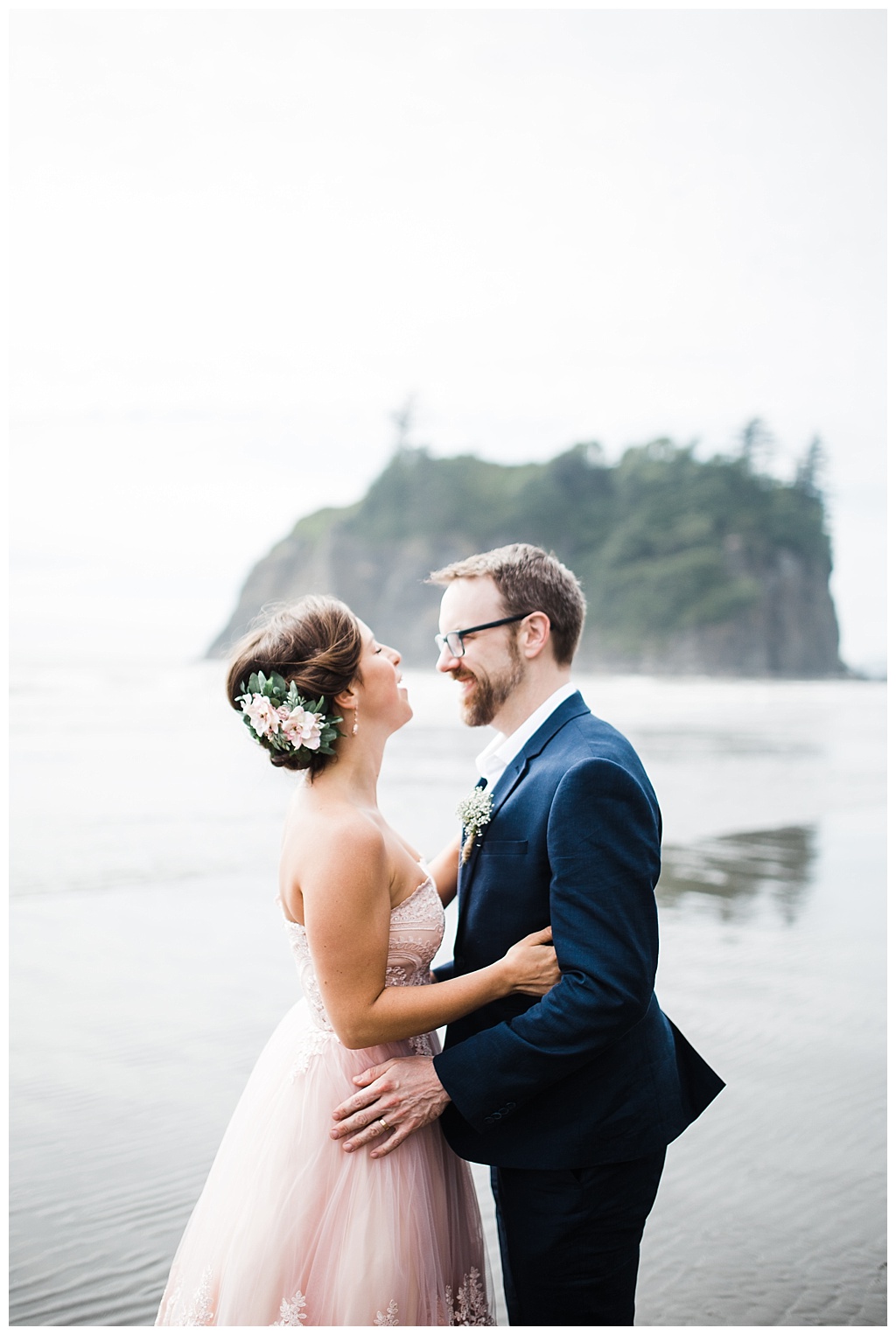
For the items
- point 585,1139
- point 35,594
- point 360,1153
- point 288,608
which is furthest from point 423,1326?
point 35,594

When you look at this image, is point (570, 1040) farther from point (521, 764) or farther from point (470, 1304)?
point (470, 1304)

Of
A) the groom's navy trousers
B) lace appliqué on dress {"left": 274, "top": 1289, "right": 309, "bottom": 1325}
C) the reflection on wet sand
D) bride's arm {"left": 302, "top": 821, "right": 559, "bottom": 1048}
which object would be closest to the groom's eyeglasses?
the groom's navy trousers

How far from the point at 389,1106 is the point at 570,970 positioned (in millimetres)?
529

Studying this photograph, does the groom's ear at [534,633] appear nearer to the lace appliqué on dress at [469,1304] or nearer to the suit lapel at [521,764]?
the suit lapel at [521,764]

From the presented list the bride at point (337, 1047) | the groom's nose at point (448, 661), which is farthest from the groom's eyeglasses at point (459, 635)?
the bride at point (337, 1047)

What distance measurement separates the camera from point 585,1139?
2227 mm

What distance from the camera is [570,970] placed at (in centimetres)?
213

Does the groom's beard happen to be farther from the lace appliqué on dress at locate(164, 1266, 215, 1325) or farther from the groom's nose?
the lace appliqué on dress at locate(164, 1266, 215, 1325)

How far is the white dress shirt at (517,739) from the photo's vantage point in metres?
2.46

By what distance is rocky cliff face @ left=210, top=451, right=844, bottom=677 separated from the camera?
208 ft

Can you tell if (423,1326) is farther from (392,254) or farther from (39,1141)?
(392,254)

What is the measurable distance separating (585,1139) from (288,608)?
1.39m

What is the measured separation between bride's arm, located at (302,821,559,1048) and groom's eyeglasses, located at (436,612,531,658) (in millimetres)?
539

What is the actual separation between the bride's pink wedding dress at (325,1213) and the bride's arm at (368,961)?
0.43 ft
